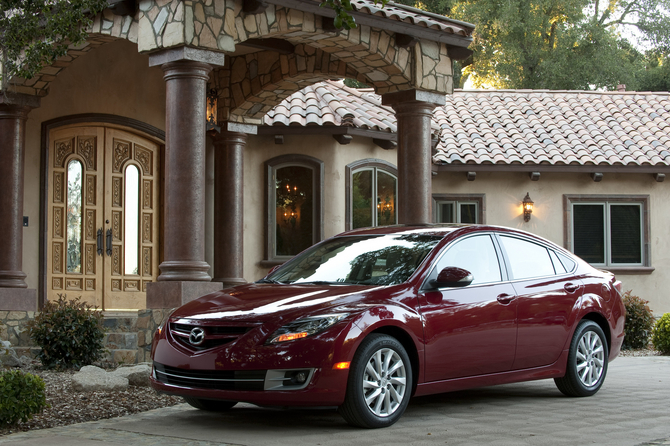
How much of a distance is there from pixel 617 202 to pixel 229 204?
8.98m

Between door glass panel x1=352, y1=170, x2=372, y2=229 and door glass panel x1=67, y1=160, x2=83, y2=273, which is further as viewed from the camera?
door glass panel x1=352, y1=170, x2=372, y2=229

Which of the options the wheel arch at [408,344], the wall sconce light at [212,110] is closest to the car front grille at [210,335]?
the wheel arch at [408,344]

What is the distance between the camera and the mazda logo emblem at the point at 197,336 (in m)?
5.81

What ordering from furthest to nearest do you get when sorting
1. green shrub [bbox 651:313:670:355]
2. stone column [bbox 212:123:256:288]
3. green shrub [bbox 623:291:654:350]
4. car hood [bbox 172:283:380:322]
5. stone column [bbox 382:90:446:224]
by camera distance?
1. stone column [bbox 212:123:256:288]
2. green shrub [bbox 623:291:654:350]
3. green shrub [bbox 651:313:670:355]
4. stone column [bbox 382:90:446:224]
5. car hood [bbox 172:283:380:322]

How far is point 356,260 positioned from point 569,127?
1385 centimetres

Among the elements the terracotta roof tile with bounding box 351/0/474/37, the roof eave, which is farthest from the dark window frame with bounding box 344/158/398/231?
the terracotta roof tile with bounding box 351/0/474/37

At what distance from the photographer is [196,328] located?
5863 mm

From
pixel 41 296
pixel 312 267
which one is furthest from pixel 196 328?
pixel 41 296

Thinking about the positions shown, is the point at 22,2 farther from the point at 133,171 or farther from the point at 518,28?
the point at 518,28

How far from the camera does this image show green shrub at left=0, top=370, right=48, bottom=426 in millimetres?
5945

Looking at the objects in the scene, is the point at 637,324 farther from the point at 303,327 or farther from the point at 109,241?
the point at 303,327

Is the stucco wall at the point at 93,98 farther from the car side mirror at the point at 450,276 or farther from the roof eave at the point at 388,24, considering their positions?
the car side mirror at the point at 450,276

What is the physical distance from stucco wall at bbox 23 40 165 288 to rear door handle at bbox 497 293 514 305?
823 centimetres

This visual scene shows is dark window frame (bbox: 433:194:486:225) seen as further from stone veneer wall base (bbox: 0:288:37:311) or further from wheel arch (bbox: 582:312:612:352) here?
wheel arch (bbox: 582:312:612:352)
